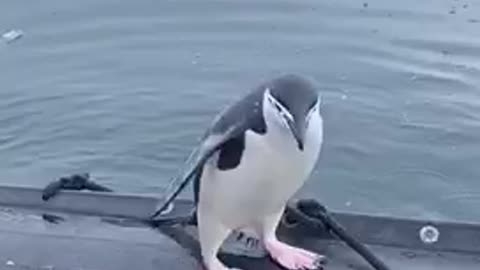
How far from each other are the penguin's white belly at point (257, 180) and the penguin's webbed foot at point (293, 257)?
9 centimetres

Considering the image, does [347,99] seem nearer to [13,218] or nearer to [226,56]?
[226,56]

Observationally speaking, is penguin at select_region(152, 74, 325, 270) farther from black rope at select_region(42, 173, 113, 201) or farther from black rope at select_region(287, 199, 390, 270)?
black rope at select_region(42, 173, 113, 201)

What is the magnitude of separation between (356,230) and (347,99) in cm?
247

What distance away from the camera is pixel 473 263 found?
3.21 metres

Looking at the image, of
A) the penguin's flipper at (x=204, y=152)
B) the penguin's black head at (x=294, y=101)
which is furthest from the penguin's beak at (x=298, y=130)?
the penguin's flipper at (x=204, y=152)

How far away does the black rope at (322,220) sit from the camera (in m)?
3.16

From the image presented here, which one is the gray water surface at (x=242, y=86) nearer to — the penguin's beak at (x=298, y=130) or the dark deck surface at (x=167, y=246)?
the dark deck surface at (x=167, y=246)

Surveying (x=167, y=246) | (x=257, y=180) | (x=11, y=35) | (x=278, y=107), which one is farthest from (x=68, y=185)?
(x=11, y=35)

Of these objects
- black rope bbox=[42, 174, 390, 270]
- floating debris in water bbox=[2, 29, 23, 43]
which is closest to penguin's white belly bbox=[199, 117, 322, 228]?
black rope bbox=[42, 174, 390, 270]

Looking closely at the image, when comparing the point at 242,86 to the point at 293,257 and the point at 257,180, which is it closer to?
the point at 293,257

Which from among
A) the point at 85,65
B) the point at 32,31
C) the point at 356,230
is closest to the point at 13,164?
the point at 85,65

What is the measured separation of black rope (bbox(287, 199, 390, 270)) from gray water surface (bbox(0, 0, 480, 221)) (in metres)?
1.29

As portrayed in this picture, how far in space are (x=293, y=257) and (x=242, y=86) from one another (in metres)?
2.92

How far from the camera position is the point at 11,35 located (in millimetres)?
6754
